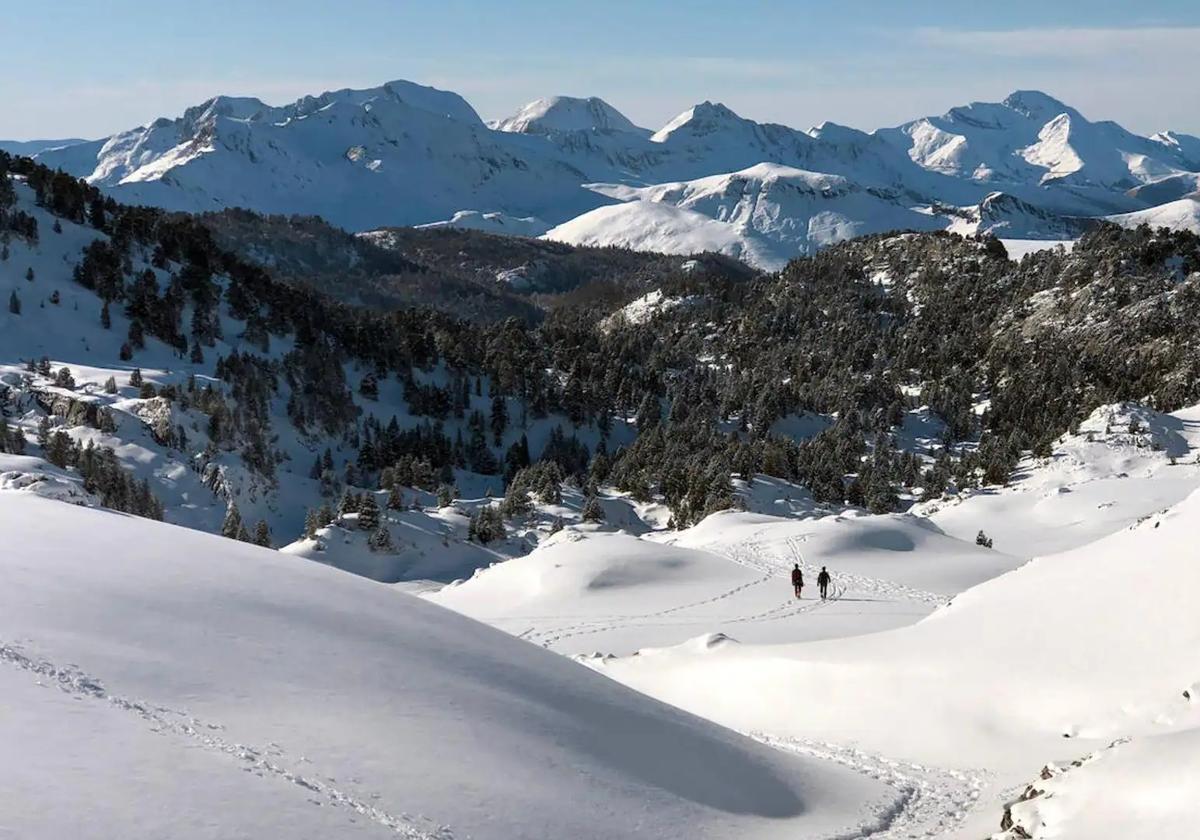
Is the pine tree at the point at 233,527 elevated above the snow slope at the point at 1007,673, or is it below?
below

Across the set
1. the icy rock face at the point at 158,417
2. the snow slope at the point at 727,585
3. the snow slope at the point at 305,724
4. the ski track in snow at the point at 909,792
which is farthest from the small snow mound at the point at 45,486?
the ski track in snow at the point at 909,792

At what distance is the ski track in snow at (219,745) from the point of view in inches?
417

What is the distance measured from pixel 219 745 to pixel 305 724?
138cm

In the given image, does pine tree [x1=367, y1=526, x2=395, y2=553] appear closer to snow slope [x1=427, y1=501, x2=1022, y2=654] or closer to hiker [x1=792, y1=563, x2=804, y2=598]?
snow slope [x1=427, y1=501, x2=1022, y2=654]

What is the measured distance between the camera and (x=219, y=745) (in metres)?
11.0

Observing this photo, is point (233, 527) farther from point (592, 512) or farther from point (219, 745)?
point (219, 745)

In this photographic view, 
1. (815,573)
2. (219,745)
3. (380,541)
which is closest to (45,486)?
(380,541)

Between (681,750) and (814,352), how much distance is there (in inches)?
4434

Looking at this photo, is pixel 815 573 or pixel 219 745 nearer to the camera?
pixel 219 745

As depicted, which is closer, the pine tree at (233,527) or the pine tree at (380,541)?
the pine tree at (233,527)

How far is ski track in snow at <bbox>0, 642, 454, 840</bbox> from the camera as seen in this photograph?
1059 centimetres

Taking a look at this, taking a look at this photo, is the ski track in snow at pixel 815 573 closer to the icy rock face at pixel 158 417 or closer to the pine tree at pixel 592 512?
the pine tree at pixel 592 512

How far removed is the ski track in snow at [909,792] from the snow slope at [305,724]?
1.30 ft

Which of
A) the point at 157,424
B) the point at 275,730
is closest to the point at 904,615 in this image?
the point at 275,730
